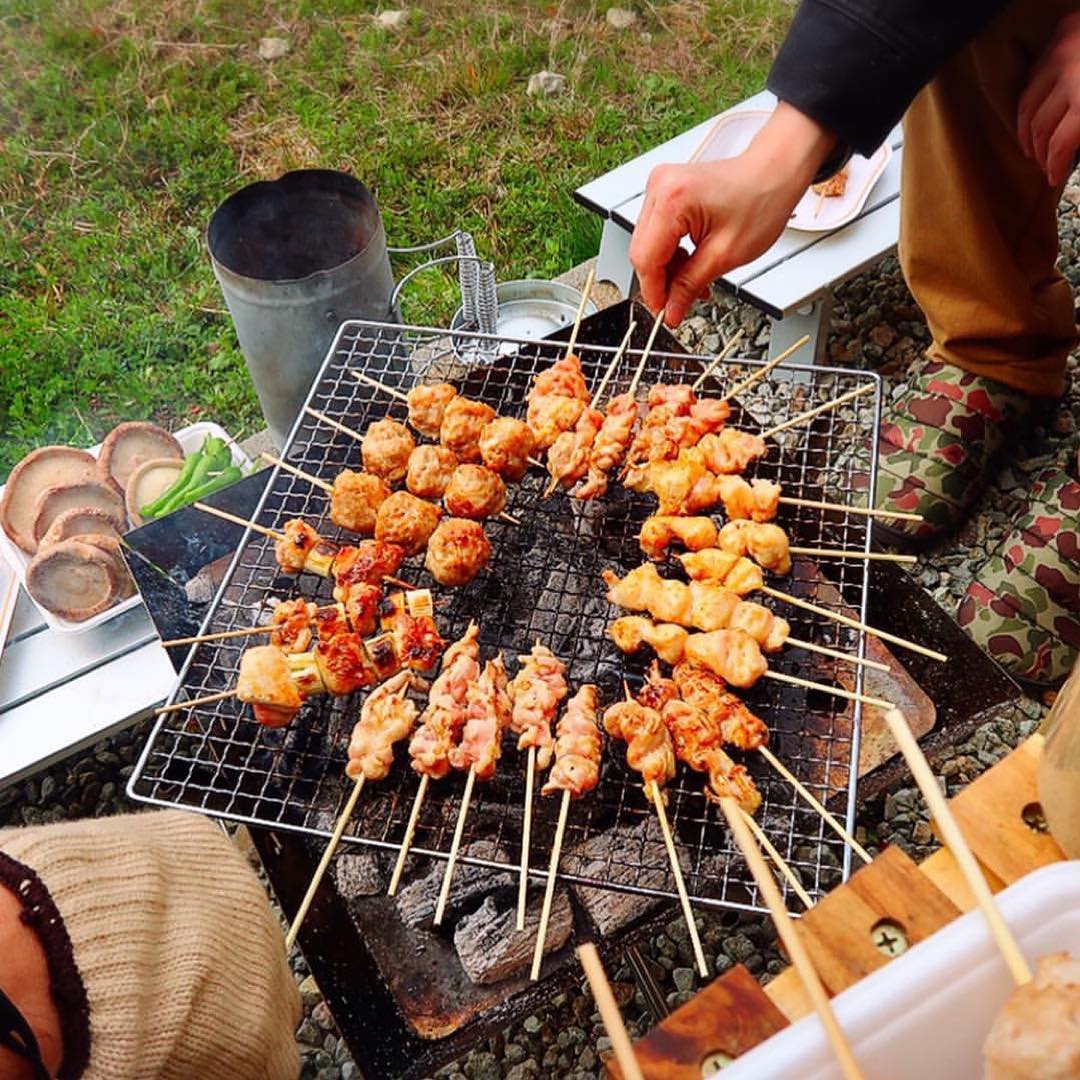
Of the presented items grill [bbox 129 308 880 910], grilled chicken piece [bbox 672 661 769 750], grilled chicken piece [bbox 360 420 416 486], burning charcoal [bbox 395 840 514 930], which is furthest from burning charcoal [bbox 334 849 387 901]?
grilled chicken piece [bbox 360 420 416 486]

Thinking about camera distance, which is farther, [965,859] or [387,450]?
[387,450]

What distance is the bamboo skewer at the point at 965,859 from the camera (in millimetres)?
1208

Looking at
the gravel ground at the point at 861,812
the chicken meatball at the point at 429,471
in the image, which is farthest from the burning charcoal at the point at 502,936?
the chicken meatball at the point at 429,471

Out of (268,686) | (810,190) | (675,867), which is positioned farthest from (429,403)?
(810,190)

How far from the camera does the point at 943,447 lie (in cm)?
460

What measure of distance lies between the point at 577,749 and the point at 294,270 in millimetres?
3093

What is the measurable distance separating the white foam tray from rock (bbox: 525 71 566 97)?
711 centimetres

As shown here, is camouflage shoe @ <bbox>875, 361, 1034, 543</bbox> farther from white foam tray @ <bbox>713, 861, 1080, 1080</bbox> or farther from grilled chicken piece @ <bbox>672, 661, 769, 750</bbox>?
white foam tray @ <bbox>713, 861, 1080, 1080</bbox>

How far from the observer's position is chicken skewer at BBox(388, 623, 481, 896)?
10.0ft

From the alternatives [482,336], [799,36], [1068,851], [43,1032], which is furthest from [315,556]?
[1068,851]

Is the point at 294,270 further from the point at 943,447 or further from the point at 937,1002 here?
the point at 937,1002

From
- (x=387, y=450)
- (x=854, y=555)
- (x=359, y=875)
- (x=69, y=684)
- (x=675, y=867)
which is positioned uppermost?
(x=854, y=555)

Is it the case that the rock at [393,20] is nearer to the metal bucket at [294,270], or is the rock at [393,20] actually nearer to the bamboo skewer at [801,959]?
the metal bucket at [294,270]

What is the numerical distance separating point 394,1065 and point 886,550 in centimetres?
313
